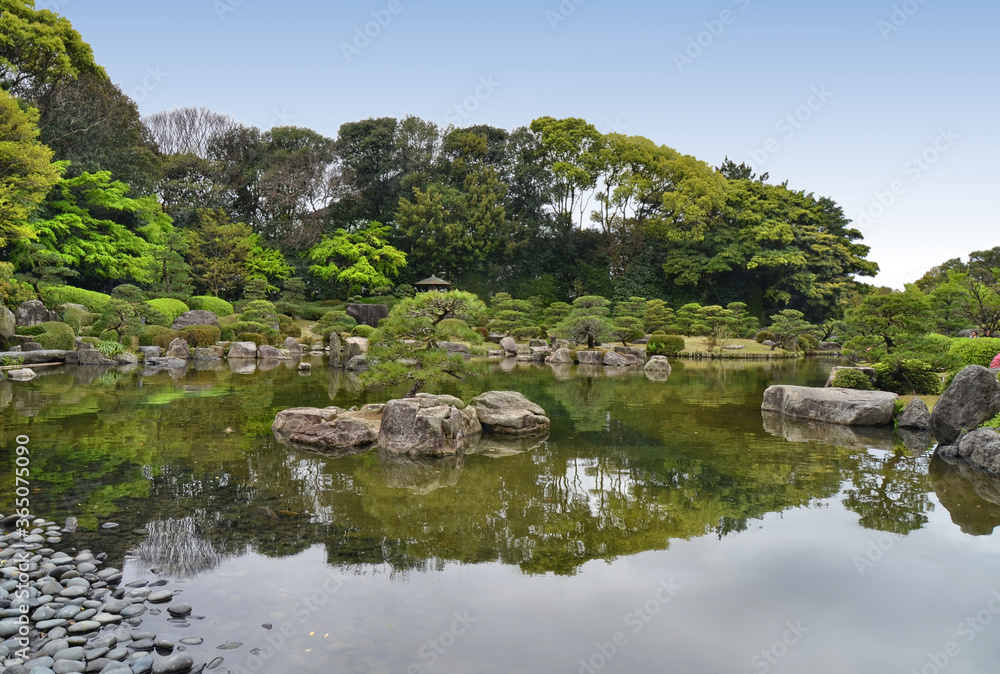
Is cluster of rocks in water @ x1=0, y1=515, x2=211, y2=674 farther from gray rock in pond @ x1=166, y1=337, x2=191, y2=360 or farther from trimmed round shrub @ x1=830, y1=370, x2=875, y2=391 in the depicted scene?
gray rock in pond @ x1=166, y1=337, x2=191, y2=360

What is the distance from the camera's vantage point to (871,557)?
433cm

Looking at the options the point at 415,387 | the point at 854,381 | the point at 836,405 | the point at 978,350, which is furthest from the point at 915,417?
the point at 415,387

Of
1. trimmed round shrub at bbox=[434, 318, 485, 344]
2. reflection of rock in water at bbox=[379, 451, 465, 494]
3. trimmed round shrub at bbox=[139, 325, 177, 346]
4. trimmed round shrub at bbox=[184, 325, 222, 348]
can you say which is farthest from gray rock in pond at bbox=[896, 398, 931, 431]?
trimmed round shrub at bbox=[139, 325, 177, 346]

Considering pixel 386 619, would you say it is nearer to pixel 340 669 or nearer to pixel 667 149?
pixel 340 669

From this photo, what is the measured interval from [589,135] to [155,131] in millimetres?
24642

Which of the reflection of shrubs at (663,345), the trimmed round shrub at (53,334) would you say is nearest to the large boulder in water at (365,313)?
the trimmed round shrub at (53,334)

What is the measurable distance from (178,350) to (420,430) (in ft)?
44.7

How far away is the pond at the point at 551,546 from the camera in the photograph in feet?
10.2

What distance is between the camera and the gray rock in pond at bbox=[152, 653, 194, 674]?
2719mm

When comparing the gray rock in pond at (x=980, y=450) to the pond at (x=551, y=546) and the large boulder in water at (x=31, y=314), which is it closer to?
the pond at (x=551, y=546)

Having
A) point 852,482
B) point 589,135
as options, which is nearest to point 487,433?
point 852,482

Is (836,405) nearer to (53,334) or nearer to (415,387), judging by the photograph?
(415,387)

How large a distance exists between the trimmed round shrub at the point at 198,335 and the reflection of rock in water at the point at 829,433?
56.0ft

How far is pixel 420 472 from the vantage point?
20.7ft
